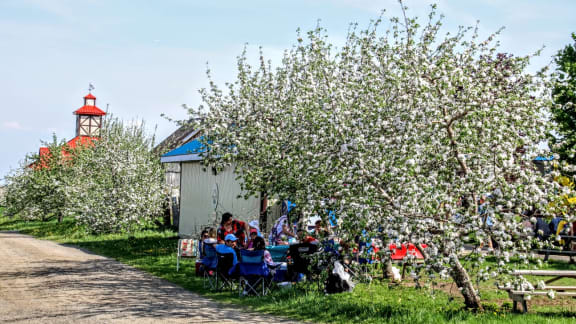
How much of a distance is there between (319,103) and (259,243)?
316cm

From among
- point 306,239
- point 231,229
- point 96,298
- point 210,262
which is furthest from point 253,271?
point 96,298

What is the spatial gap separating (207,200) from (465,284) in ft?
54.4

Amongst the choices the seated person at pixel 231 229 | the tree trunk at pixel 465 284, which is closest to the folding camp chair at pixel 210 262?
the seated person at pixel 231 229

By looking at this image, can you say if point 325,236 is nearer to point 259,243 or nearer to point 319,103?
point 259,243

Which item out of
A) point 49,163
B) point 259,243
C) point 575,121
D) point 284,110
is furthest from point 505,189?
point 49,163

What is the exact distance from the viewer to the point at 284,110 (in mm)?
13805

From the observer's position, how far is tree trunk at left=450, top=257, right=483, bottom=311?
8.88m

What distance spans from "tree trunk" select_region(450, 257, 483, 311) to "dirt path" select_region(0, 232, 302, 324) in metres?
2.83

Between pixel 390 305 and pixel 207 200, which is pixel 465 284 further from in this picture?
pixel 207 200

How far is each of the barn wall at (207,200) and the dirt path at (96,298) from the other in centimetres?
499

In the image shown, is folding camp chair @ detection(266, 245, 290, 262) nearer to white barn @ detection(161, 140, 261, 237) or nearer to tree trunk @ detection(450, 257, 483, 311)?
tree trunk @ detection(450, 257, 483, 311)

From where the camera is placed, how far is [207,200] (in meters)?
24.5

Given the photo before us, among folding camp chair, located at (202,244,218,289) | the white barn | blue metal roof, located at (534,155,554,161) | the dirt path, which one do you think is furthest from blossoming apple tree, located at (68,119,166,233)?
blue metal roof, located at (534,155,554,161)

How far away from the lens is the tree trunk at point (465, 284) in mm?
8883
